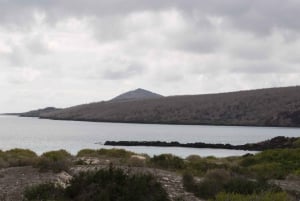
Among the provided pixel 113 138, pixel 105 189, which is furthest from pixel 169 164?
pixel 113 138

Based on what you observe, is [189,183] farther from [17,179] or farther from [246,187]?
[17,179]

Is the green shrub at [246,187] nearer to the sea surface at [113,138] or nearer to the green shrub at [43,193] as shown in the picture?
the green shrub at [43,193]

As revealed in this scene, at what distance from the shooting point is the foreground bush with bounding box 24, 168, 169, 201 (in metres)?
14.9

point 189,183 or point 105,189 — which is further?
point 189,183

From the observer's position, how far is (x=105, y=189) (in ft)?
49.3

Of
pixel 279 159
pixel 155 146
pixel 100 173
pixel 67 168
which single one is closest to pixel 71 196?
pixel 100 173

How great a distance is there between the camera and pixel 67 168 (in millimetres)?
19875

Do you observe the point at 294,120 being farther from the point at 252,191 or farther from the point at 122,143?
the point at 252,191

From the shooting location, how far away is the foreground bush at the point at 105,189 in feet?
48.9

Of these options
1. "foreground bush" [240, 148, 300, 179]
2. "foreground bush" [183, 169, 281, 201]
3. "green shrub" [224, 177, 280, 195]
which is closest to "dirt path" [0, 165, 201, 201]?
"foreground bush" [183, 169, 281, 201]

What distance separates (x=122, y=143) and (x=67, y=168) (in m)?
84.7

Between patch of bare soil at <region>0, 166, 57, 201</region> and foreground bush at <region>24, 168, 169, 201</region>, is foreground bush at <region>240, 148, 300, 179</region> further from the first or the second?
foreground bush at <region>24, 168, 169, 201</region>

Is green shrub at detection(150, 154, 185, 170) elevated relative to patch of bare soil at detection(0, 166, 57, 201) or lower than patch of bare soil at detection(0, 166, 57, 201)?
elevated

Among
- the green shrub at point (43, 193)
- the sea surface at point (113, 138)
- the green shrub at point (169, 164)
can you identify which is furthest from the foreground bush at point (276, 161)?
the sea surface at point (113, 138)
